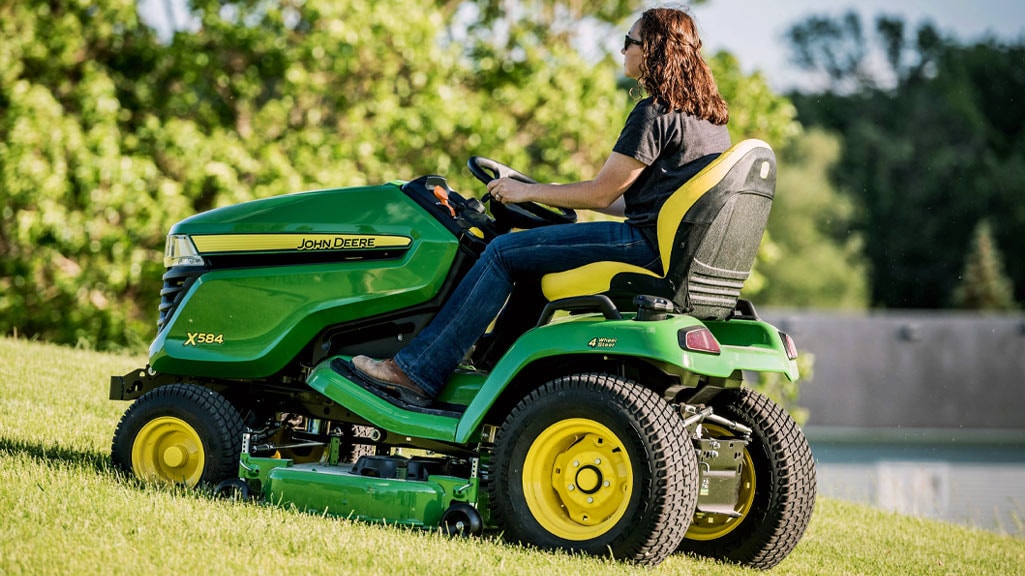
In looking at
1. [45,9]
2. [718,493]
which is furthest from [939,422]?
[718,493]

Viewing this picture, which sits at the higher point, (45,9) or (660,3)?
(45,9)

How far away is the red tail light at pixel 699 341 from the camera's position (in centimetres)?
410

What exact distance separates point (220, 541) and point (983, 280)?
47620 millimetres

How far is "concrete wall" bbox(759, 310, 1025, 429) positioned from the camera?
29.8 m

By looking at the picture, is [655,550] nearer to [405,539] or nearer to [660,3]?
[405,539]

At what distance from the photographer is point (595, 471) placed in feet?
13.8

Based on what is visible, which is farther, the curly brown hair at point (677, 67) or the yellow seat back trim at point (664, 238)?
the curly brown hair at point (677, 67)

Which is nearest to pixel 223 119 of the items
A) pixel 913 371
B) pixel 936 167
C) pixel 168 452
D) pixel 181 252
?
pixel 181 252

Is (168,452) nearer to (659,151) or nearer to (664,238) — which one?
(664,238)

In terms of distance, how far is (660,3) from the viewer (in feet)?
14.9

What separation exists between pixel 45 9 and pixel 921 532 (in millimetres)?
9846

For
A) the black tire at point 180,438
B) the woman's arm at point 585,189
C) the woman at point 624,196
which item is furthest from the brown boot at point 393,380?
the woman's arm at point 585,189

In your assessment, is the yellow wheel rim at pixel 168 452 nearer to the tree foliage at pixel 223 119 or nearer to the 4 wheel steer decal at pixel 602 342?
the 4 wheel steer decal at pixel 602 342

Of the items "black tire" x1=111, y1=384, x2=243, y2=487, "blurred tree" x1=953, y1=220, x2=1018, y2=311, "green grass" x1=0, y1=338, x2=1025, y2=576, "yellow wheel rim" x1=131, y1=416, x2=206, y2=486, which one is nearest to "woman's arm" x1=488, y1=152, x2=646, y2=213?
"green grass" x1=0, y1=338, x2=1025, y2=576
